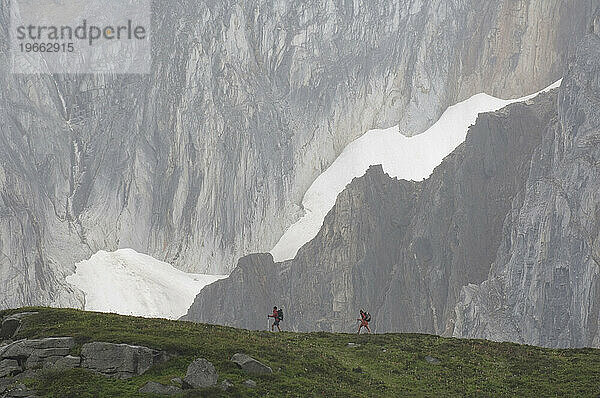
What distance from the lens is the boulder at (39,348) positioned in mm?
46312

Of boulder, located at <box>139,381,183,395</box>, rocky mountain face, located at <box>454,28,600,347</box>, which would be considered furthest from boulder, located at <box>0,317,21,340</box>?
rocky mountain face, located at <box>454,28,600,347</box>

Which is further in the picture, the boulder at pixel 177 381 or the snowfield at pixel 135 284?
the snowfield at pixel 135 284

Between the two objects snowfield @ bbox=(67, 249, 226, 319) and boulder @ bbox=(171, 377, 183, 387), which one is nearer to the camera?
boulder @ bbox=(171, 377, 183, 387)

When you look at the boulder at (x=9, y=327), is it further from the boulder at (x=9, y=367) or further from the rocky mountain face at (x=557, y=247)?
the rocky mountain face at (x=557, y=247)

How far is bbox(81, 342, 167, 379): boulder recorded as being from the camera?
4509 centimetres

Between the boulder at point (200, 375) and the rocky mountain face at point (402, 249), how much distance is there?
105112mm

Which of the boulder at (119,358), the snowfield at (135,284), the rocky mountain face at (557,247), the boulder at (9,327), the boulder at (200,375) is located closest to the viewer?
the boulder at (200,375)

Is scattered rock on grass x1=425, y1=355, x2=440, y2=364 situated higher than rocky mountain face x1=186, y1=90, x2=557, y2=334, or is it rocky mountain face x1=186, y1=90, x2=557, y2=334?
rocky mountain face x1=186, y1=90, x2=557, y2=334

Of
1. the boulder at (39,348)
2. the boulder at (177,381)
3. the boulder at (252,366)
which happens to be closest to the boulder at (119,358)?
the boulder at (39,348)

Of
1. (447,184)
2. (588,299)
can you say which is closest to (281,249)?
(447,184)

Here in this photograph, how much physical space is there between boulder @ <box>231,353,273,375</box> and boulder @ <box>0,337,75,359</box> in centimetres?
808

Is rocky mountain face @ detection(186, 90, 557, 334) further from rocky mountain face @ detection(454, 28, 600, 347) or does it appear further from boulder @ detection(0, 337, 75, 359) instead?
boulder @ detection(0, 337, 75, 359)

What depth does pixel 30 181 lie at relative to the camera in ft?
640

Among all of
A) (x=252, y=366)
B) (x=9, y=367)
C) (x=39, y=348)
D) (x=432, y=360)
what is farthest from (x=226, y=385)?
(x=432, y=360)
